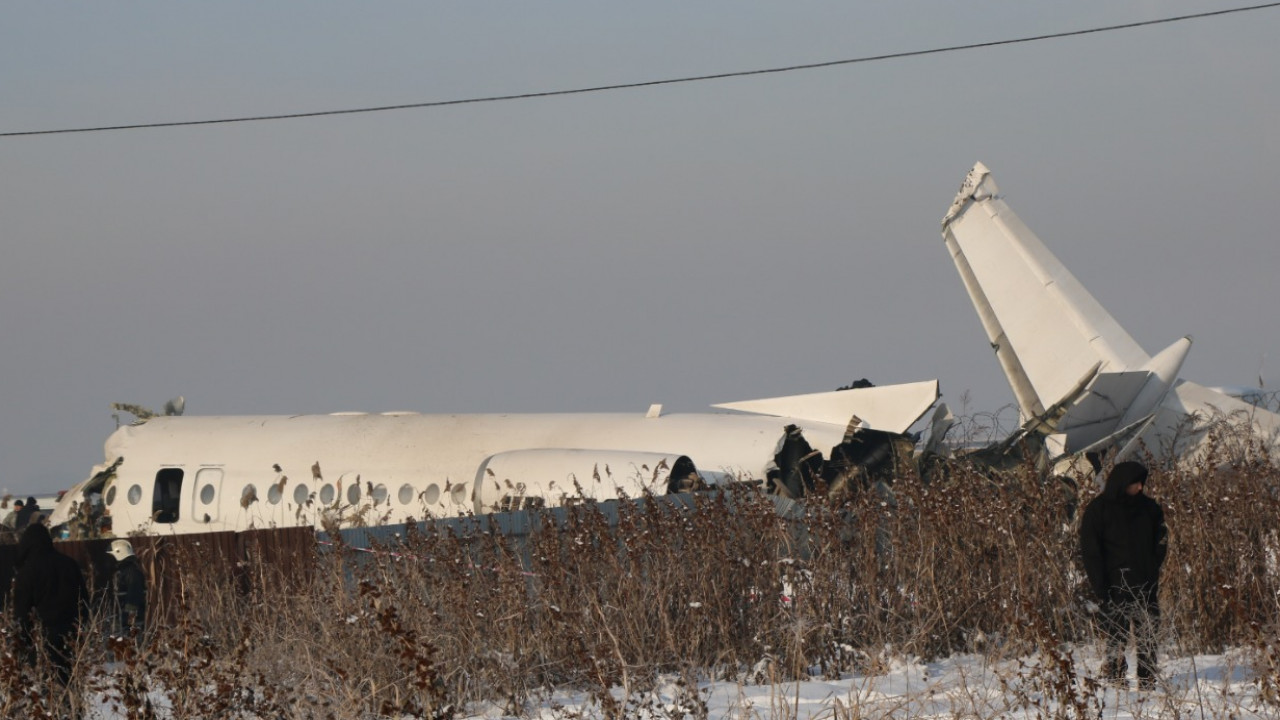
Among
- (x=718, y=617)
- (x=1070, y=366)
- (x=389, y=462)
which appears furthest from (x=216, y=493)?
(x=718, y=617)

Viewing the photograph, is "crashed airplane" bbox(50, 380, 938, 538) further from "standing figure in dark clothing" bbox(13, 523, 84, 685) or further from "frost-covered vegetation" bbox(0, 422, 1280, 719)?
"standing figure in dark clothing" bbox(13, 523, 84, 685)

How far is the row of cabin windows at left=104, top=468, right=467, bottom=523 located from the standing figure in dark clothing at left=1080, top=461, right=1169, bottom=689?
37.0ft

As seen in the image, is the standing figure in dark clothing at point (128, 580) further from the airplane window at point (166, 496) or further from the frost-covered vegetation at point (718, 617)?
the airplane window at point (166, 496)

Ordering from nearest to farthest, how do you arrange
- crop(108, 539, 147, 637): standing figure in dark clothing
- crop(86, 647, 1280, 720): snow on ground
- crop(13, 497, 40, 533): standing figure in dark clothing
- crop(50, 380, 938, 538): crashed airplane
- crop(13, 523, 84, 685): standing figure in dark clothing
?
crop(86, 647, 1280, 720): snow on ground
crop(13, 523, 84, 685): standing figure in dark clothing
crop(108, 539, 147, 637): standing figure in dark clothing
crop(50, 380, 938, 538): crashed airplane
crop(13, 497, 40, 533): standing figure in dark clothing

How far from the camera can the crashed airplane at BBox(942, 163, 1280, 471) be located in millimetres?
17766

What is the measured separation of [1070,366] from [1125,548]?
11999 millimetres

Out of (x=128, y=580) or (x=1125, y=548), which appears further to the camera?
(x=128, y=580)

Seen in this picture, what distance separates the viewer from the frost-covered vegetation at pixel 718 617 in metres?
7.91

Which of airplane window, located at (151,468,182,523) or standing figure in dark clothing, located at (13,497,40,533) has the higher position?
standing figure in dark clothing, located at (13,497,40,533)

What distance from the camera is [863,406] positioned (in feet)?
63.8

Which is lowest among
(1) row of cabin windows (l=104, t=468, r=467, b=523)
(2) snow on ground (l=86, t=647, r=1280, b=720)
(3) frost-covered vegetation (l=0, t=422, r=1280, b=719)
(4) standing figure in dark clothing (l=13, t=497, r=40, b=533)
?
(2) snow on ground (l=86, t=647, r=1280, b=720)

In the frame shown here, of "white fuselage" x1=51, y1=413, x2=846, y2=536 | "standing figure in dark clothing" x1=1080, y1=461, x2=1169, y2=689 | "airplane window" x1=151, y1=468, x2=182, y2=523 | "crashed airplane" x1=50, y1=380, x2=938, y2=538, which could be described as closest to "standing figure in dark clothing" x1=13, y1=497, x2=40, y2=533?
"crashed airplane" x1=50, y1=380, x2=938, y2=538

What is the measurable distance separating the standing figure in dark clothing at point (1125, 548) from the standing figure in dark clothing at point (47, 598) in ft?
20.6

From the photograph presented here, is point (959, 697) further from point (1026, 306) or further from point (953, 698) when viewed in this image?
point (1026, 306)
